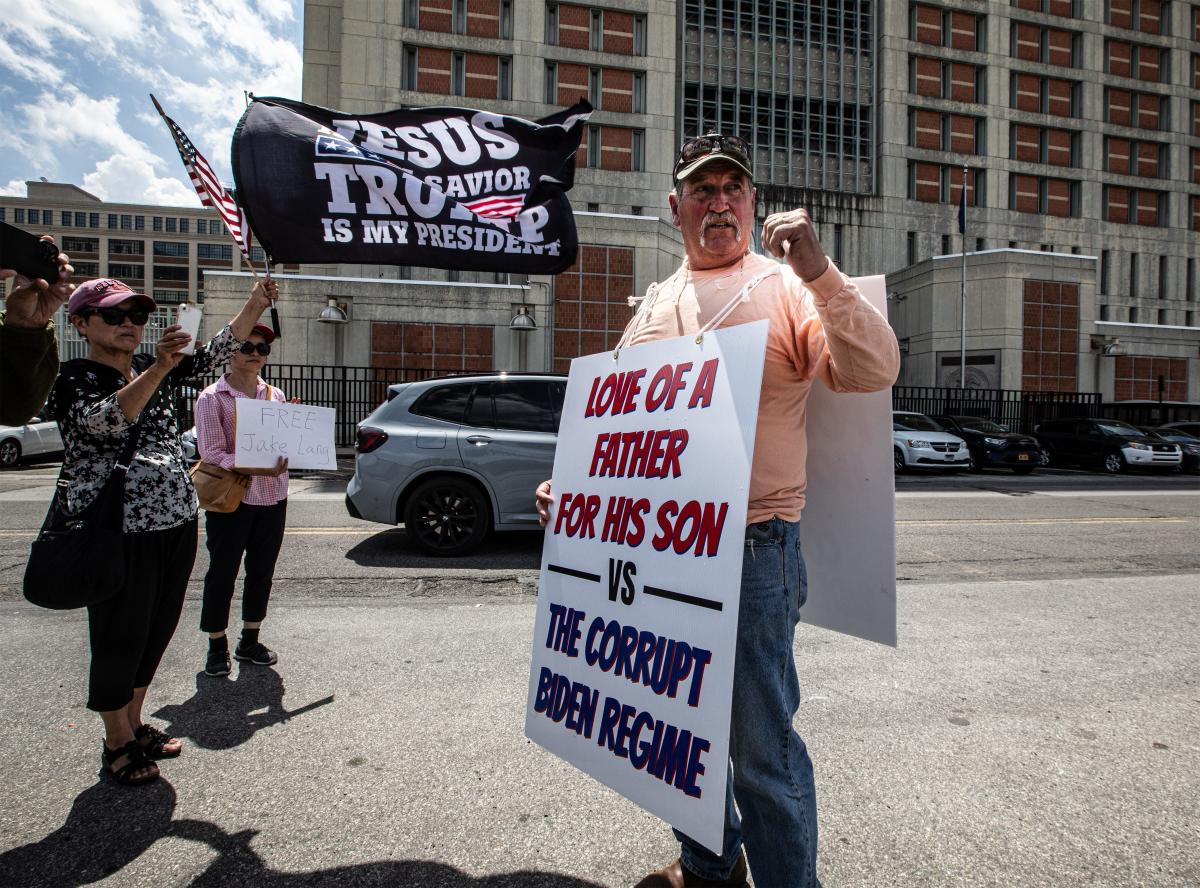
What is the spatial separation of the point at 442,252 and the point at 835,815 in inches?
142

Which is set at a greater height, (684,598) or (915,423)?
(915,423)

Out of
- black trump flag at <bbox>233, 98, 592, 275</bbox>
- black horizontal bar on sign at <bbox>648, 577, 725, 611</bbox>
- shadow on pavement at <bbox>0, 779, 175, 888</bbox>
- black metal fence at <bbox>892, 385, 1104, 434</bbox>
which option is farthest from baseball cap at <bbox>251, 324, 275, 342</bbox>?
black metal fence at <bbox>892, 385, 1104, 434</bbox>

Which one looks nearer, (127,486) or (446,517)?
(127,486)

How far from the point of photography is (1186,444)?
19.0 metres

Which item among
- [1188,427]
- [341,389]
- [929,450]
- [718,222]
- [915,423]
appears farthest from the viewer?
[341,389]

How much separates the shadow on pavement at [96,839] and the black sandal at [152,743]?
0.19 metres

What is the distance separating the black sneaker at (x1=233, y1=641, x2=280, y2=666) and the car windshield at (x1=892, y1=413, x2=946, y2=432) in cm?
1581

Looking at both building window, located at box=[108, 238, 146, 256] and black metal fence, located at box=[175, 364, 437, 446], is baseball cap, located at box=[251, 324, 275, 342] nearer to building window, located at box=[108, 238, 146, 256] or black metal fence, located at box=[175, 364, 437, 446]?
black metal fence, located at box=[175, 364, 437, 446]

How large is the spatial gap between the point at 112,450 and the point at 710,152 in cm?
239

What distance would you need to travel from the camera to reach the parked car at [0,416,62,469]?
585 inches

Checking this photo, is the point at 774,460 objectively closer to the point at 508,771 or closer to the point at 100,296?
the point at 508,771

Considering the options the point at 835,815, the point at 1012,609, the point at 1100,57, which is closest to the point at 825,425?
the point at 835,815

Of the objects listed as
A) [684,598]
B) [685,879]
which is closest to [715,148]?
[684,598]

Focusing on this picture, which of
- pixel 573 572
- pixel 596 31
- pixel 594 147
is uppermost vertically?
pixel 596 31
